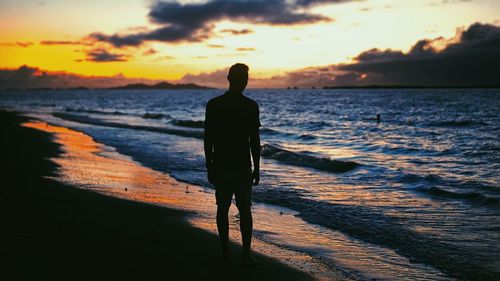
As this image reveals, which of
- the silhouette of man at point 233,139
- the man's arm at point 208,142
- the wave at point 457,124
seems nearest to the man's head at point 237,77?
the silhouette of man at point 233,139

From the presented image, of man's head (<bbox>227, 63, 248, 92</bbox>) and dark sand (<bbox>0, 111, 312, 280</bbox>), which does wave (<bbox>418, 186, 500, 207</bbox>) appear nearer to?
dark sand (<bbox>0, 111, 312, 280</bbox>)

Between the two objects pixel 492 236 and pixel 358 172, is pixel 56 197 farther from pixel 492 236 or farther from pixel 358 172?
pixel 358 172

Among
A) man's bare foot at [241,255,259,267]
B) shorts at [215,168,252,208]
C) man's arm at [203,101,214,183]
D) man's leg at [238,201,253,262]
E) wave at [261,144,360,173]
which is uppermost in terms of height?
man's arm at [203,101,214,183]

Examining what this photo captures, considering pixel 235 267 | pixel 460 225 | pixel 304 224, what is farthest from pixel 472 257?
pixel 235 267

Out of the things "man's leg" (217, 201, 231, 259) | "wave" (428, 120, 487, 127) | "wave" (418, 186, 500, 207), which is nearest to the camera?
"man's leg" (217, 201, 231, 259)

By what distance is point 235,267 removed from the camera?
5609 millimetres

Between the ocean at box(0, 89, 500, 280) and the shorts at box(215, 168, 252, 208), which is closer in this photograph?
the shorts at box(215, 168, 252, 208)

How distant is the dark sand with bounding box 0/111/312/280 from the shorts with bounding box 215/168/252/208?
2.64 feet

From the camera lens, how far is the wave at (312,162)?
1641cm

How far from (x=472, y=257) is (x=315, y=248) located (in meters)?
2.17

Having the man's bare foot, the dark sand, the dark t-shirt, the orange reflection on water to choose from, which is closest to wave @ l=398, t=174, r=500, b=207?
the orange reflection on water

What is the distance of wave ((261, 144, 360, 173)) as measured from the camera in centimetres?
1641

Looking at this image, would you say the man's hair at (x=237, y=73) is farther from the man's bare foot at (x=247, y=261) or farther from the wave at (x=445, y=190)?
the wave at (x=445, y=190)

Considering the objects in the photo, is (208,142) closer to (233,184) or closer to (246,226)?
(233,184)
